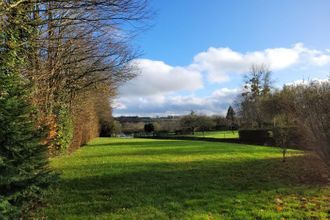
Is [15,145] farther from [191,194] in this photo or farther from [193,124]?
[193,124]

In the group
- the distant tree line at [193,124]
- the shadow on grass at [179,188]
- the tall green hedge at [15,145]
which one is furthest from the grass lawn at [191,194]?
the distant tree line at [193,124]

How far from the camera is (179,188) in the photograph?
28.8ft

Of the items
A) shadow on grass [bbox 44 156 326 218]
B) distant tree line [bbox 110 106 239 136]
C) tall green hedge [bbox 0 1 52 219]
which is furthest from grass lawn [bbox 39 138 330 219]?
distant tree line [bbox 110 106 239 136]

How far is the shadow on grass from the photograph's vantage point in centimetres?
697

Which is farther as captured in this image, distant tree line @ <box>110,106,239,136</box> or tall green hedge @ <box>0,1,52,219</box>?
distant tree line @ <box>110,106,239,136</box>

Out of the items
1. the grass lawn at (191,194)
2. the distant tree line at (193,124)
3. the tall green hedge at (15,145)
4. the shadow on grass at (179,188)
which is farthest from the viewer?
the distant tree line at (193,124)

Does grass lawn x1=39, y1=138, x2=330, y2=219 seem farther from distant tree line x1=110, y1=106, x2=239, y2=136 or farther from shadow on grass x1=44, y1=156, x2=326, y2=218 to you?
distant tree line x1=110, y1=106, x2=239, y2=136

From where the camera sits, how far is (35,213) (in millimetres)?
6652

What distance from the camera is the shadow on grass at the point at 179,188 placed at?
22.9 ft

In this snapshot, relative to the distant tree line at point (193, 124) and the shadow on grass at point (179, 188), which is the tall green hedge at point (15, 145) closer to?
the shadow on grass at point (179, 188)

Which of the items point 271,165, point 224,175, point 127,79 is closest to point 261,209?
point 224,175

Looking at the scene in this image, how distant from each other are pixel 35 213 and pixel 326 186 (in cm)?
705

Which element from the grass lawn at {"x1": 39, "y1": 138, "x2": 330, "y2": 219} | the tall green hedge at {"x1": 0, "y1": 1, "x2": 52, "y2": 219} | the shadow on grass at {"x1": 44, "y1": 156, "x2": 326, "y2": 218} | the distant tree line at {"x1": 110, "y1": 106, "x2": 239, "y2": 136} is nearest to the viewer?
the tall green hedge at {"x1": 0, "y1": 1, "x2": 52, "y2": 219}

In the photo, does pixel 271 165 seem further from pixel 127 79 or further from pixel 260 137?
pixel 260 137
